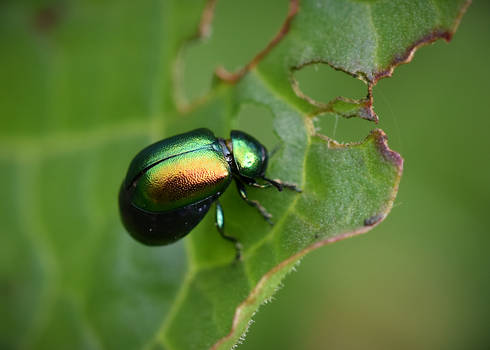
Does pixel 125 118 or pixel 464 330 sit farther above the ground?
pixel 125 118

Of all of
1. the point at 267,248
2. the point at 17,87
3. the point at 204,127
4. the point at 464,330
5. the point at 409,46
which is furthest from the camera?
the point at 464,330

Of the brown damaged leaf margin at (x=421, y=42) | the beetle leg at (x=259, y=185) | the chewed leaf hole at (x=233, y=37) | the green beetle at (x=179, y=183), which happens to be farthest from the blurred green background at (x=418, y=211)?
the brown damaged leaf margin at (x=421, y=42)

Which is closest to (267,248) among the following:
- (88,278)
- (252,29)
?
(88,278)

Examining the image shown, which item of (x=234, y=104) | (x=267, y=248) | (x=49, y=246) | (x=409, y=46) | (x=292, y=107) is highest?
(x=409, y=46)

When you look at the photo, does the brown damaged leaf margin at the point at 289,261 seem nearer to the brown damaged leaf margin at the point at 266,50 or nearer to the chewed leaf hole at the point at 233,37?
the brown damaged leaf margin at the point at 266,50

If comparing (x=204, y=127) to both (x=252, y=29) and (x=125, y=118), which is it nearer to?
(x=125, y=118)

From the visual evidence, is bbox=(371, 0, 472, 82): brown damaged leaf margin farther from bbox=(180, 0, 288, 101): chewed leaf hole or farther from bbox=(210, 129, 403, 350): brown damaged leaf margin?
bbox=(180, 0, 288, 101): chewed leaf hole

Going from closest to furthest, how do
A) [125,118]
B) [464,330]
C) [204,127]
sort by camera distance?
[204,127], [125,118], [464,330]
